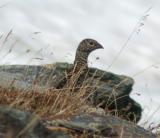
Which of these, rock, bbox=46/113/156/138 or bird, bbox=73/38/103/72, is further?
bird, bbox=73/38/103/72

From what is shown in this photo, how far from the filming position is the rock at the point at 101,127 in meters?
6.20

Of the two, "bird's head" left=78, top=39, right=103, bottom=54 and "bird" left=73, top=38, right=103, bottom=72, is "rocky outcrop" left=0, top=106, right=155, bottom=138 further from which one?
"bird's head" left=78, top=39, right=103, bottom=54

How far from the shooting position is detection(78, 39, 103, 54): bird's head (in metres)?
11.8

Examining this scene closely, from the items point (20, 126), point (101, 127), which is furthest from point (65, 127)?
point (20, 126)

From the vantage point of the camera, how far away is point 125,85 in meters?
13.2

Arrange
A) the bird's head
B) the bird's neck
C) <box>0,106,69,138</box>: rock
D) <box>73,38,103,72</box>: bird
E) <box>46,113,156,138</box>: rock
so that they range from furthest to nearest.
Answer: the bird's head, <box>73,38,103,72</box>: bird, the bird's neck, <box>46,113,156,138</box>: rock, <box>0,106,69,138</box>: rock

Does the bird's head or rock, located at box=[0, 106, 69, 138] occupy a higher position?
rock, located at box=[0, 106, 69, 138]

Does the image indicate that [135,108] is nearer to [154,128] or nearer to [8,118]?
[154,128]

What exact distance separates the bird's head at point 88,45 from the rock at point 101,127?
4.27 metres

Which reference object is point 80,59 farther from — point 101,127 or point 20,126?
point 20,126

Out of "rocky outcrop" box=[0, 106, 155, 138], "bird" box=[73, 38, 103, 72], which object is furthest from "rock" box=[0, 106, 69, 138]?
"bird" box=[73, 38, 103, 72]

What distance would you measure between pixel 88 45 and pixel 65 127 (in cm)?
584

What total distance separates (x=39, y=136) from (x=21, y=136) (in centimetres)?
27

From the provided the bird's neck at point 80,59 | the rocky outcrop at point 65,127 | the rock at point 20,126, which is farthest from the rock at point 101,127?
the bird's neck at point 80,59
